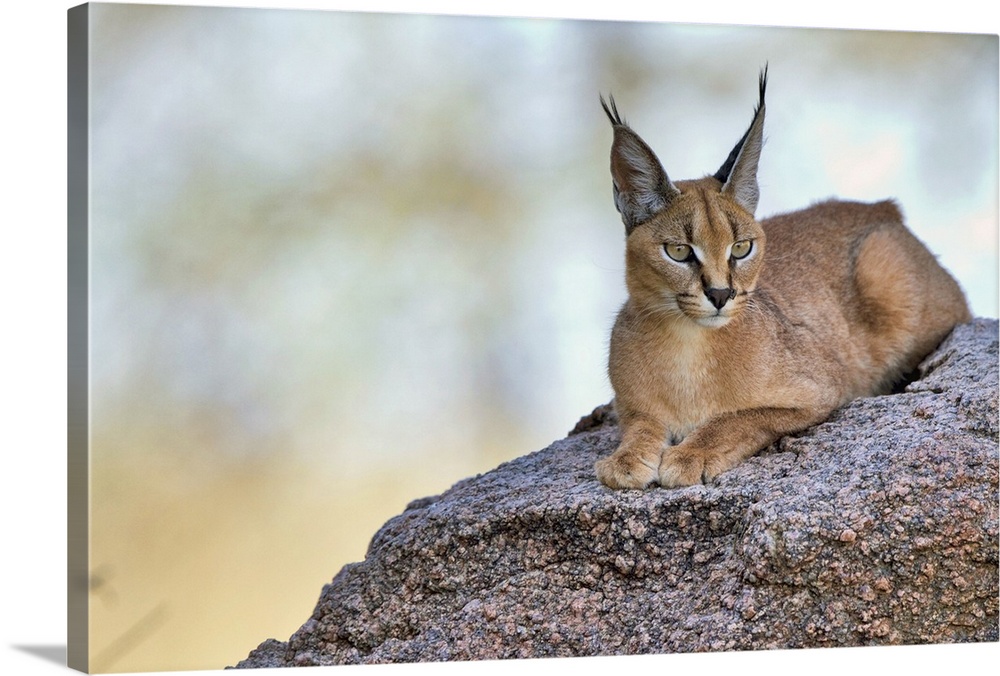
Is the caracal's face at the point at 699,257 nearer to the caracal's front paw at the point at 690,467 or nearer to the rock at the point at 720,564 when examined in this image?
the caracal's front paw at the point at 690,467

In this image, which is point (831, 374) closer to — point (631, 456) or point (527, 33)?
point (631, 456)

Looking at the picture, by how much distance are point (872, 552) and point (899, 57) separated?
9.08ft

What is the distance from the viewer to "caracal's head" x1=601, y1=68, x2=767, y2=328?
5.75 metres

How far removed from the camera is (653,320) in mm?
6137

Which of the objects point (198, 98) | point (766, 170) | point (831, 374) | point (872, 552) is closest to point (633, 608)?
point (872, 552)

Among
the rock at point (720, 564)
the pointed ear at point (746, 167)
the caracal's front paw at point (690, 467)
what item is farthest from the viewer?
the pointed ear at point (746, 167)

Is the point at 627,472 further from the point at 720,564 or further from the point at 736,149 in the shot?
the point at 736,149

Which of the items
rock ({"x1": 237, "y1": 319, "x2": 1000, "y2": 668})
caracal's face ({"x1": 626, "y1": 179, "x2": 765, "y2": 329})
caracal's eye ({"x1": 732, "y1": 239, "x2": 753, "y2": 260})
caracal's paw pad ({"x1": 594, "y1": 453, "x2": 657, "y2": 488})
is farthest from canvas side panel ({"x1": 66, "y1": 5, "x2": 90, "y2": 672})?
caracal's eye ({"x1": 732, "y1": 239, "x2": 753, "y2": 260})

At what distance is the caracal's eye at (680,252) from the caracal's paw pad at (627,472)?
920 millimetres

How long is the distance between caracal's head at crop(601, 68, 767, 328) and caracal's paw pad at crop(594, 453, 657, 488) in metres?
0.70

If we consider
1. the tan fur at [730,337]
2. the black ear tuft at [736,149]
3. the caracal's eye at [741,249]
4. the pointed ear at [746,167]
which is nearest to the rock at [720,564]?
the tan fur at [730,337]

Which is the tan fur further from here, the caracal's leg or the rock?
the rock

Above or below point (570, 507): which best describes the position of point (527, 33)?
above

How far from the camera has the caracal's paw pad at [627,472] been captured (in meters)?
5.71
